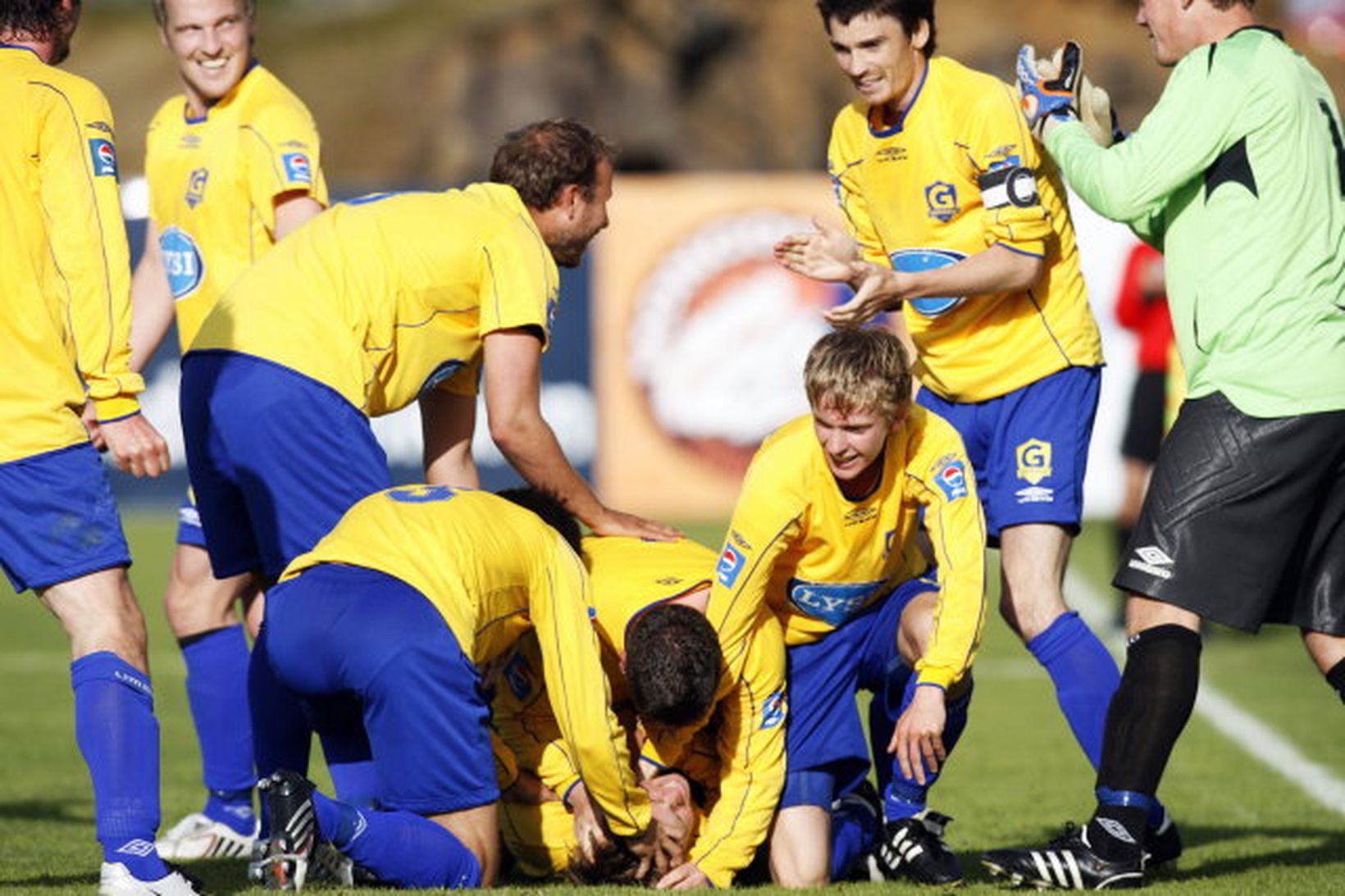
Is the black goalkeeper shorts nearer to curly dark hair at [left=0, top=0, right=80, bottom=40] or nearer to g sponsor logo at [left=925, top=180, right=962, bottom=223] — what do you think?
g sponsor logo at [left=925, top=180, right=962, bottom=223]

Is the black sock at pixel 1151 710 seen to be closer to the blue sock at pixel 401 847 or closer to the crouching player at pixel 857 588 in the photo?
the crouching player at pixel 857 588

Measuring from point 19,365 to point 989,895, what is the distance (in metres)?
2.98

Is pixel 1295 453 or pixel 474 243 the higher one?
pixel 474 243

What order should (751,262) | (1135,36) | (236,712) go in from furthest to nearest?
(1135,36) < (751,262) < (236,712)

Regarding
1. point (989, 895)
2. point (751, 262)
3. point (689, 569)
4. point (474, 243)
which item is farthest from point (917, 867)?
point (751, 262)

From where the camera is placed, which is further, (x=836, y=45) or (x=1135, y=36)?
(x=1135, y=36)

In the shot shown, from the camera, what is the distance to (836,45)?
677 cm

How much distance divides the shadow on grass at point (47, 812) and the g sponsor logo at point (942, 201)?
3693 millimetres

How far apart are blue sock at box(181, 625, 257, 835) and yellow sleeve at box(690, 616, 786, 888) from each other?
1.82 meters

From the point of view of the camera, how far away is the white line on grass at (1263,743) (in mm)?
8523

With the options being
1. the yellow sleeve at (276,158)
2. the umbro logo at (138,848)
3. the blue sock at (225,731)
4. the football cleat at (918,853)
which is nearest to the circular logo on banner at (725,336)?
the yellow sleeve at (276,158)

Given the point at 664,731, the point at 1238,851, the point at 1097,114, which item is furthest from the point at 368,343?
the point at 1238,851

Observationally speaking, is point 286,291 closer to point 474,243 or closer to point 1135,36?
point 474,243

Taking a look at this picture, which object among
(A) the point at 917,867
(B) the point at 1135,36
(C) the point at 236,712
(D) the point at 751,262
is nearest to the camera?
(A) the point at 917,867
